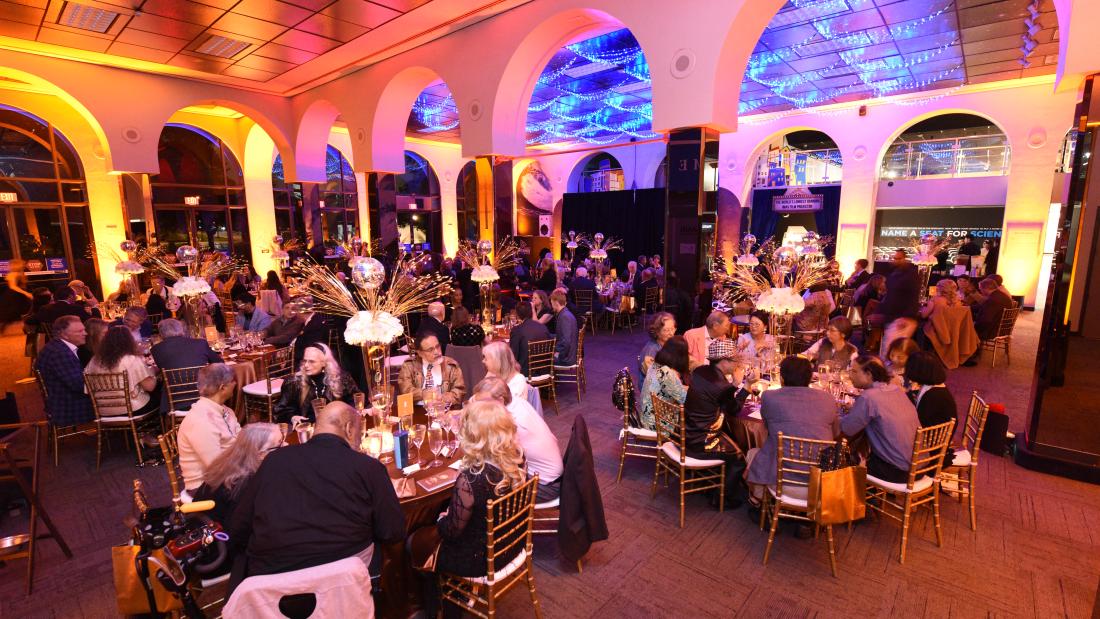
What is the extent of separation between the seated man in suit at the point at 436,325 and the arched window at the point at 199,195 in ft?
34.5

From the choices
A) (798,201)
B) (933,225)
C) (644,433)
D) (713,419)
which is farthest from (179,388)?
(933,225)

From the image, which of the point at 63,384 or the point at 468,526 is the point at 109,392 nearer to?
the point at 63,384

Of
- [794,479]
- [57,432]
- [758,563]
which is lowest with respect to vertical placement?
[758,563]

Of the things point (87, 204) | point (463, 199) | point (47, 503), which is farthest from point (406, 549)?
point (463, 199)

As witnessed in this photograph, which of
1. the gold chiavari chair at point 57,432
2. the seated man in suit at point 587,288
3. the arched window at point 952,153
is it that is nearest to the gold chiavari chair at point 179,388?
the gold chiavari chair at point 57,432

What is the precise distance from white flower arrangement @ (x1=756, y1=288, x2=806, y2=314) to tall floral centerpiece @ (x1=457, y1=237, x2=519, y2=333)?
10.3ft

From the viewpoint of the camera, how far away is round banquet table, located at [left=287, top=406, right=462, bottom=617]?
2434mm

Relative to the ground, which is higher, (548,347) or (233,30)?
(233,30)

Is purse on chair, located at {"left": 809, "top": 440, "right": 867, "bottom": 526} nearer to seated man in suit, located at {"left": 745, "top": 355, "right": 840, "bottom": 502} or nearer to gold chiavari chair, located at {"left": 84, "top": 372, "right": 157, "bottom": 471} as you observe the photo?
seated man in suit, located at {"left": 745, "top": 355, "right": 840, "bottom": 502}

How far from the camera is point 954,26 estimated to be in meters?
6.89

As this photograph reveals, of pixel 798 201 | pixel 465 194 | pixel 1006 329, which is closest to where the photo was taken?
pixel 1006 329

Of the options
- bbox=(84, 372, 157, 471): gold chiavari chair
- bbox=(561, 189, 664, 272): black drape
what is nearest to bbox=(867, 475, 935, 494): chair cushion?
bbox=(84, 372, 157, 471): gold chiavari chair

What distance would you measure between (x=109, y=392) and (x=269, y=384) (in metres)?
1.43

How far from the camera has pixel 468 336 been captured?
4961 millimetres
